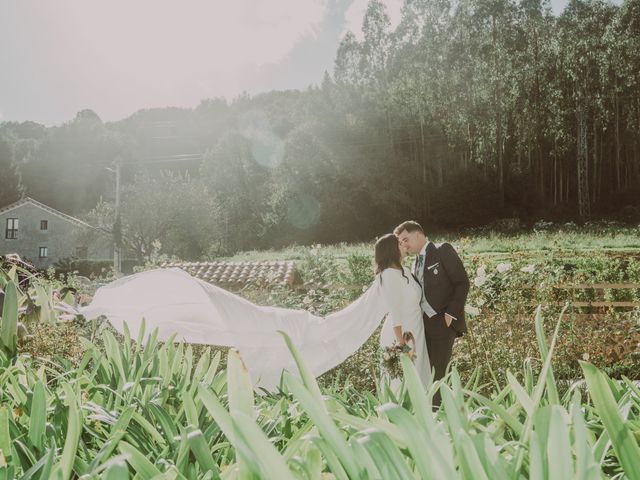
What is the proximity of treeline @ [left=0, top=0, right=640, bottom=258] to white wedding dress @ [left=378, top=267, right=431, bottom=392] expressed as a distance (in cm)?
3413

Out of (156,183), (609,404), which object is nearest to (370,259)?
(609,404)

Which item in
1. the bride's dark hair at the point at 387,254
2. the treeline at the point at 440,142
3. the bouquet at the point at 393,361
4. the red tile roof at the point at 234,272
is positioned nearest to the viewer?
the bouquet at the point at 393,361

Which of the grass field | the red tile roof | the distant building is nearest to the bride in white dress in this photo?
the grass field

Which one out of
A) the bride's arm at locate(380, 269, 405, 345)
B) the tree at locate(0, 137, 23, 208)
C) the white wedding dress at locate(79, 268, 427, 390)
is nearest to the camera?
the white wedding dress at locate(79, 268, 427, 390)

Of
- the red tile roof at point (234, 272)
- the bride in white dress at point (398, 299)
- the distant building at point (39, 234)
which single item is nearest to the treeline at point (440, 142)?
the distant building at point (39, 234)

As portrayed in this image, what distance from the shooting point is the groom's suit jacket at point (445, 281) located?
17.1 ft

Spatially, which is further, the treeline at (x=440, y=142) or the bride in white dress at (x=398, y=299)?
the treeline at (x=440, y=142)

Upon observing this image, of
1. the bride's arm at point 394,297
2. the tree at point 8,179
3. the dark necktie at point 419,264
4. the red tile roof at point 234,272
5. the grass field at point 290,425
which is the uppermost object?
the tree at point 8,179

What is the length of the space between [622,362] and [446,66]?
114 ft

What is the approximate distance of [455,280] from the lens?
5281 millimetres

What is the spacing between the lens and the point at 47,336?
12.5 feet

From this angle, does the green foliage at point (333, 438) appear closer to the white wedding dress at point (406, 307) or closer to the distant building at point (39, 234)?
the white wedding dress at point (406, 307)

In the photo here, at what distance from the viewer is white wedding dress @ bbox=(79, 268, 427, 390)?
4.24 m

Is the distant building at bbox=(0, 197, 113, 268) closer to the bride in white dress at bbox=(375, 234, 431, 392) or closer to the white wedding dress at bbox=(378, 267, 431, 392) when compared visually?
the bride in white dress at bbox=(375, 234, 431, 392)
